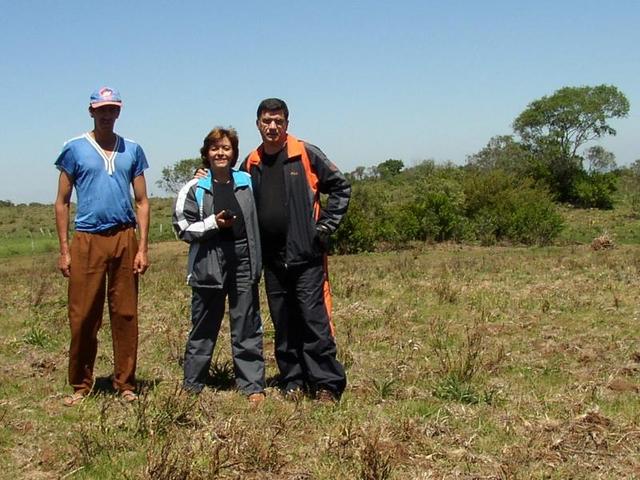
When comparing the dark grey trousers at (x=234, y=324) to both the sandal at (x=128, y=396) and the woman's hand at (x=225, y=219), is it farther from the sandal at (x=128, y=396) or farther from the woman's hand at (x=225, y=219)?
the sandal at (x=128, y=396)

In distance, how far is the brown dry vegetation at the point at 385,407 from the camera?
11.9 ft

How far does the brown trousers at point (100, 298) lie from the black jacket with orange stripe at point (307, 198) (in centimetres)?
109

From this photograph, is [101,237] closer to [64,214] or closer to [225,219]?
[64,214]

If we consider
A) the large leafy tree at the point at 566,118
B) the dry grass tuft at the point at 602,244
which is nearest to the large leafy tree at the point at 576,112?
the large leafy tree at the point at 566,118

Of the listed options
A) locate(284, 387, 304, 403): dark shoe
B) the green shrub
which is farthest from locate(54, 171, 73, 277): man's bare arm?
the green shrub

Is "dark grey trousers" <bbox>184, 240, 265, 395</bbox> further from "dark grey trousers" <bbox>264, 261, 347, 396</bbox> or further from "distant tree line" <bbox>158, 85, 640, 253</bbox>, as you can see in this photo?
"distant tree line" <bbox>158, 85, 640, 253</bbox>

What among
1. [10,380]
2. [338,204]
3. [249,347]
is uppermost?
[338,204]

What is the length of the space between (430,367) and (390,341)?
99cm

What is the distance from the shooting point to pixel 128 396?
15.9 ft

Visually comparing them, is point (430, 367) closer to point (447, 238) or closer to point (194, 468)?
point (194, 468)

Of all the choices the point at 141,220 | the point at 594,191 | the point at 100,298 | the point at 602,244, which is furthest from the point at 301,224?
the point at 594,191

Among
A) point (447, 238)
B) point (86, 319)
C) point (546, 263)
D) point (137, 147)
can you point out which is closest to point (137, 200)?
point (137, 147)

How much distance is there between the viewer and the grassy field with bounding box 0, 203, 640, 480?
3.63m

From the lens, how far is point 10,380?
18.1 ft
